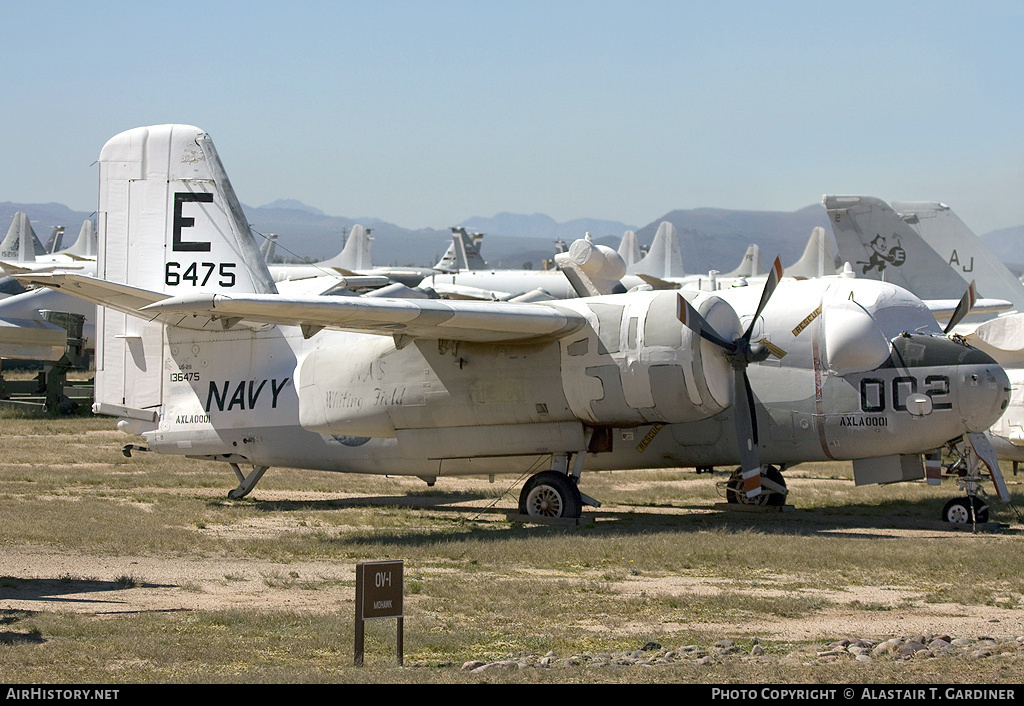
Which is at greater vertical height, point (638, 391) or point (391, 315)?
point (391, 315)

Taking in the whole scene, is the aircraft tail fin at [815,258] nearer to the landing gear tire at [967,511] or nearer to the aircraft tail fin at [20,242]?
the aircraft tail fin at [20,242]

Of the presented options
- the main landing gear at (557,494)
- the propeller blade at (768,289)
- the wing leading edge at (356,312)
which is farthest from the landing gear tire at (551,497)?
the propeller blade at (768,289)

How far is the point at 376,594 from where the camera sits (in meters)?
8.22

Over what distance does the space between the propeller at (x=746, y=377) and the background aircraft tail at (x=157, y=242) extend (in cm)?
847

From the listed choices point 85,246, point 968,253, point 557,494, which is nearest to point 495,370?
point 557,494

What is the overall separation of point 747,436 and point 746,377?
893 millimetres

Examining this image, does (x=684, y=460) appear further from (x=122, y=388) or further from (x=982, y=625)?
(x=122, y=388)

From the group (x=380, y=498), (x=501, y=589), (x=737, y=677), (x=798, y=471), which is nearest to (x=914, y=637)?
(x=737, y=677)

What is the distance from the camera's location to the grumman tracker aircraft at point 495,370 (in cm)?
1655

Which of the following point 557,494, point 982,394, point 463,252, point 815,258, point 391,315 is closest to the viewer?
point 391,315

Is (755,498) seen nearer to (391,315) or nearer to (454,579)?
(391,315)

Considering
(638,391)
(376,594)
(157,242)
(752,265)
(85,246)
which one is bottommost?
(376,594)

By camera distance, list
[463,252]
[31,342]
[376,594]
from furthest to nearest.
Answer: [463,252] < [31,342] < [376,594]

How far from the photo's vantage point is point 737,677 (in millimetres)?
7812
